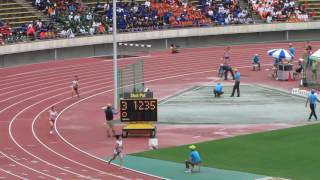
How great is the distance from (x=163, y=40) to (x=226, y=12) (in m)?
6.62

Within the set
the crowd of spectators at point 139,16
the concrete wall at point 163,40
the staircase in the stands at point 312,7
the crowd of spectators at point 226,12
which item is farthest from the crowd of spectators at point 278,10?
the crowd of spectators at point 226,12

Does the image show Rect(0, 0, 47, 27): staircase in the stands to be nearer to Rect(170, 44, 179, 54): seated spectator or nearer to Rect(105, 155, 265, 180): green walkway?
Rect(170, 44, 179, 54): seated spectator

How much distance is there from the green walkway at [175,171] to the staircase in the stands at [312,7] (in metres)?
42.4

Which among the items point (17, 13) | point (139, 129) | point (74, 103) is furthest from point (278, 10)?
point (139, 129)

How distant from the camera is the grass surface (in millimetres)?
28781

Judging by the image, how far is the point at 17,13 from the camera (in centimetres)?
5991

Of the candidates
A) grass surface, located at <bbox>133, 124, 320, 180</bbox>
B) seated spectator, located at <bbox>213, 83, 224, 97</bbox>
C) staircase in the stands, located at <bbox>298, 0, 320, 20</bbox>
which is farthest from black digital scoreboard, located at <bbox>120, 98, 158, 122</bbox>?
staircase in the stands, located at <bbox>298, 0, 320, 20</bbox>

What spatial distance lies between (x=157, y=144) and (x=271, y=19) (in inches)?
1470

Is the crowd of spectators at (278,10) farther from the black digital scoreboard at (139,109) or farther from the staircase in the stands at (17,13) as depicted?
the black digital scoreboard at (139,109)

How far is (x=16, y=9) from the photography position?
6009cm

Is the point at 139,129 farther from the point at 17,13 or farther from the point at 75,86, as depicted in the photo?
the point at 17,13

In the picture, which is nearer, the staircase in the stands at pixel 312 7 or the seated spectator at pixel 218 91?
the seated spectator at pixel 218 91

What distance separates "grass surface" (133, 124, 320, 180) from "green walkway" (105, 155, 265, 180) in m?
0.47

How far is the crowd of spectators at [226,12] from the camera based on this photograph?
66875 mm
